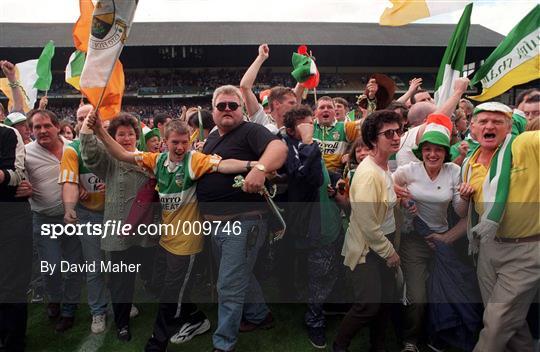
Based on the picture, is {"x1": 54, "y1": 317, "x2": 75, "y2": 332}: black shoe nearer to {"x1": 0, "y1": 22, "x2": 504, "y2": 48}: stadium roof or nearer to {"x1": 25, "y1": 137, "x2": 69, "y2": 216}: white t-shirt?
{"x1": 25, "y1": 137, "x2": 69, "y2": 216}: white t-shirt

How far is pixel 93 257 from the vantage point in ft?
10.6

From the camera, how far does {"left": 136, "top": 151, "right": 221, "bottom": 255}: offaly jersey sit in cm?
287

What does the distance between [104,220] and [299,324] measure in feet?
6.30

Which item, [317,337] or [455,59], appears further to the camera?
[455,59]

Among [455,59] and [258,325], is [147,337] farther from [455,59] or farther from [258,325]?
[455,59]

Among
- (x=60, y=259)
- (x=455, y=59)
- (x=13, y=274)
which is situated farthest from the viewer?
(x=455, y=59)

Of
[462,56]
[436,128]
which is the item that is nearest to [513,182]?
[436,128]

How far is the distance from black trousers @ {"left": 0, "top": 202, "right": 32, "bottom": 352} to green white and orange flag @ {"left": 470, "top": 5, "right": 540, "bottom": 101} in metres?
3.92

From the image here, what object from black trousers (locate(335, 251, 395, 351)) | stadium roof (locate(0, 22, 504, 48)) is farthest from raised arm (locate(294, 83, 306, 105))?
stadium roof (locate(0, 22, 504, 48))

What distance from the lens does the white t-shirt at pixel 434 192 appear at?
284cm

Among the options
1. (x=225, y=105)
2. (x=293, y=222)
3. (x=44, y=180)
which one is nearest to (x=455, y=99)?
(x=293, y=222)

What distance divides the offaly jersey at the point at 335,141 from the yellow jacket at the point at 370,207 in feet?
4.68

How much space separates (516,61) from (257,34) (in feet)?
99.6

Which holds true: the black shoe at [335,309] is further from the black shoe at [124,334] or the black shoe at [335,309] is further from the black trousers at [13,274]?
the black trousers at [13,274]
